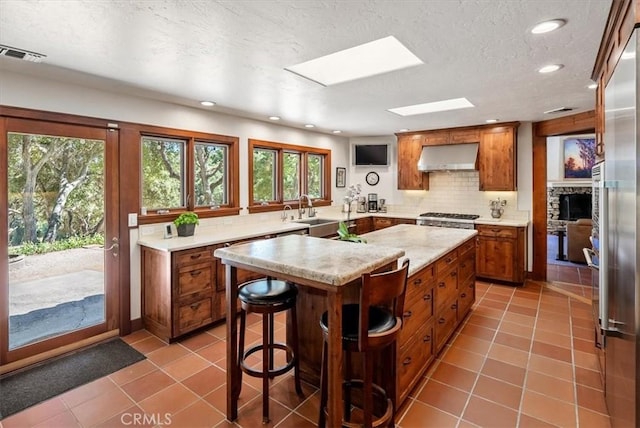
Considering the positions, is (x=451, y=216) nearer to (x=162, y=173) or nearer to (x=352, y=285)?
(x=352, y=285)

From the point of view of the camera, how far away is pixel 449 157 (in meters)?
5.43

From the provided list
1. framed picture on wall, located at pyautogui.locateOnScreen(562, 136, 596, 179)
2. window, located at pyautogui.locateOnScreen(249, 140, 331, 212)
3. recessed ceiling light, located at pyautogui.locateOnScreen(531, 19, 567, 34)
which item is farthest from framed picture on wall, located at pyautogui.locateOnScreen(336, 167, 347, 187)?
framed picture on wall, located at pyautogui.locateOnScreen(562, 136, 596, 179)

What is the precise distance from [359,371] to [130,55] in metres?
2.68

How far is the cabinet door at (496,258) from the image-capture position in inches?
186

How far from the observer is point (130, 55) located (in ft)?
7.64

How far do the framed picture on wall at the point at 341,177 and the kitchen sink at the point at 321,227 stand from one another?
4.32 feet

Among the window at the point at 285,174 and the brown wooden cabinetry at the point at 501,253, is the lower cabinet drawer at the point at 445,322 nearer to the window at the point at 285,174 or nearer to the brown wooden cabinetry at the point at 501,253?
the brown wooden cabinetry at the point at 501,253

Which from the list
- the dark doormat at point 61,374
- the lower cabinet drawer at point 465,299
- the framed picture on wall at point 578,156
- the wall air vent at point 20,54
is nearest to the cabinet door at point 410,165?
the lower cabinet drawer at point 465,299

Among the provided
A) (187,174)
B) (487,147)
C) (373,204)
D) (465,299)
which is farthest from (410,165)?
(187,174)

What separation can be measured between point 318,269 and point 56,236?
2677 mm

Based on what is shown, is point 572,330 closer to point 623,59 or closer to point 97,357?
point 623,59

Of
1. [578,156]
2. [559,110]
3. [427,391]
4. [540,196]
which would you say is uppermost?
[578,156]

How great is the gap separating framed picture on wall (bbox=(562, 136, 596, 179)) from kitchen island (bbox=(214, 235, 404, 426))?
9197mm

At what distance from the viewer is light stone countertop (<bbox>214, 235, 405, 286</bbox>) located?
1.56m
